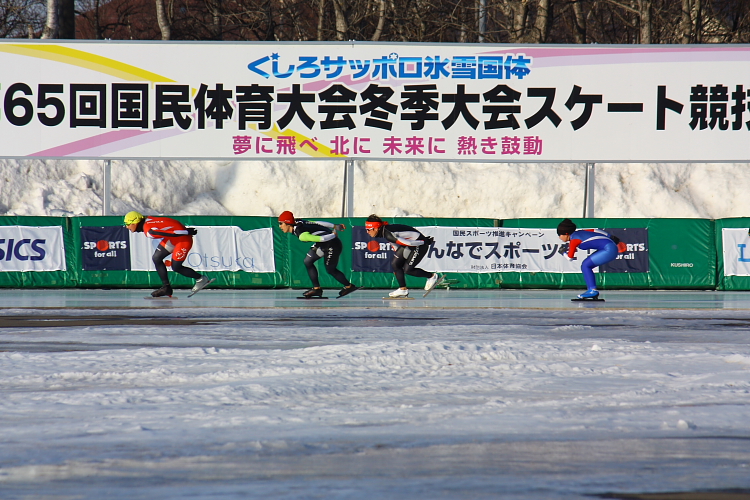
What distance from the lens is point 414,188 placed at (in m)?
31.5

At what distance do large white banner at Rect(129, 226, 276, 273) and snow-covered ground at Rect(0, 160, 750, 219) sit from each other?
39.3ft

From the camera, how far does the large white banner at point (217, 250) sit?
18.3m

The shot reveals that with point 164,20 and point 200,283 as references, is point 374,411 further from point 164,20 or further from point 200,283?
point 164,20

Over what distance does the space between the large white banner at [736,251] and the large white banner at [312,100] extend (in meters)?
2.99

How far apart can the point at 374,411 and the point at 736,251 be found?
14.9 metres

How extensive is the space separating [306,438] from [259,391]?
1.35 meters

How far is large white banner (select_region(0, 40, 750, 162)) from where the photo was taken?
20.2 metres

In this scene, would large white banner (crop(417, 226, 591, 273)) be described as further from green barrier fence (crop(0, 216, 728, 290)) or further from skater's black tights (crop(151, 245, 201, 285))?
skater's black tights (crop(151, 245, 201, 285))

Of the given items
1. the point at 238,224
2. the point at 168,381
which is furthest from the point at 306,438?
the point at 238,224

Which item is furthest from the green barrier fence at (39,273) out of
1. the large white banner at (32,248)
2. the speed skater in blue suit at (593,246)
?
the speed skater in blue suit at (593,246)

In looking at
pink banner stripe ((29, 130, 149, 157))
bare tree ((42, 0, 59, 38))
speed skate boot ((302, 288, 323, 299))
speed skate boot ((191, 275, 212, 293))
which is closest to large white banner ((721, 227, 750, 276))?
speed skate boot ((302, 288, 323, 299))

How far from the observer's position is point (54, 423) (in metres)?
5.31

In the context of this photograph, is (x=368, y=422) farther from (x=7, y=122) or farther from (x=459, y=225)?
(x=7, y=122)

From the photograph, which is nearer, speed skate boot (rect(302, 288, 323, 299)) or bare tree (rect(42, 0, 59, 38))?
speed skate boot (rect(302, 288, 323, 299))
